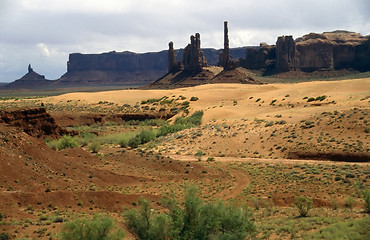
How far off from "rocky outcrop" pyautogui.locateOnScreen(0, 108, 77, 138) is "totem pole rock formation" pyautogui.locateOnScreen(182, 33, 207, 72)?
10297 cm

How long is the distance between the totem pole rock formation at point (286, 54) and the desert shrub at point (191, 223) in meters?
130

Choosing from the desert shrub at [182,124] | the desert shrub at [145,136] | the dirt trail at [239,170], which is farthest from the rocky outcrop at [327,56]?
the dirt trail at [239,170]

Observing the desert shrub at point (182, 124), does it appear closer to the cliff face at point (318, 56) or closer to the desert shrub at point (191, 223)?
the desert shrub at point (191, 223)

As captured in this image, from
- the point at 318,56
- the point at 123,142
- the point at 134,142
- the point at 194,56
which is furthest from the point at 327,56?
the point at 123,142

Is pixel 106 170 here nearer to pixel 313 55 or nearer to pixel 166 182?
pixel 166 182

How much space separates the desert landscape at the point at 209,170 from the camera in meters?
16.5

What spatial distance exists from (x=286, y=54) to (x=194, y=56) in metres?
29.7

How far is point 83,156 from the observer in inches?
1107

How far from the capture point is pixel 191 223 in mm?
14219

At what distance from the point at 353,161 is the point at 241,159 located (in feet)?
25.2

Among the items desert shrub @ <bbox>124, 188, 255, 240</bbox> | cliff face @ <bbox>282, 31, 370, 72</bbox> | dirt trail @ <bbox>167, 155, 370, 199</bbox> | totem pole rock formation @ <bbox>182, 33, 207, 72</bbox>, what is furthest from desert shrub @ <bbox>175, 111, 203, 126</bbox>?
cliff face @ <bbox>282, 31, 370, 72</bbox>

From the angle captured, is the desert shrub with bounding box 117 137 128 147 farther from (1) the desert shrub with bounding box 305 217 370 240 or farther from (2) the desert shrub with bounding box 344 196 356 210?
(1) the desert shrub with bounding box 305 217 370 240

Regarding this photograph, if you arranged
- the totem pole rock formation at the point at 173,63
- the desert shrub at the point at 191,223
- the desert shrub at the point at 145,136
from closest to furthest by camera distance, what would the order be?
the desert shrub at the point at 191,223, the desert shrub at the point at 145,136, the totem pole rock formation at the point at 173,63

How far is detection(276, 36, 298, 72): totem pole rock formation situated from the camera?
138038 mm
